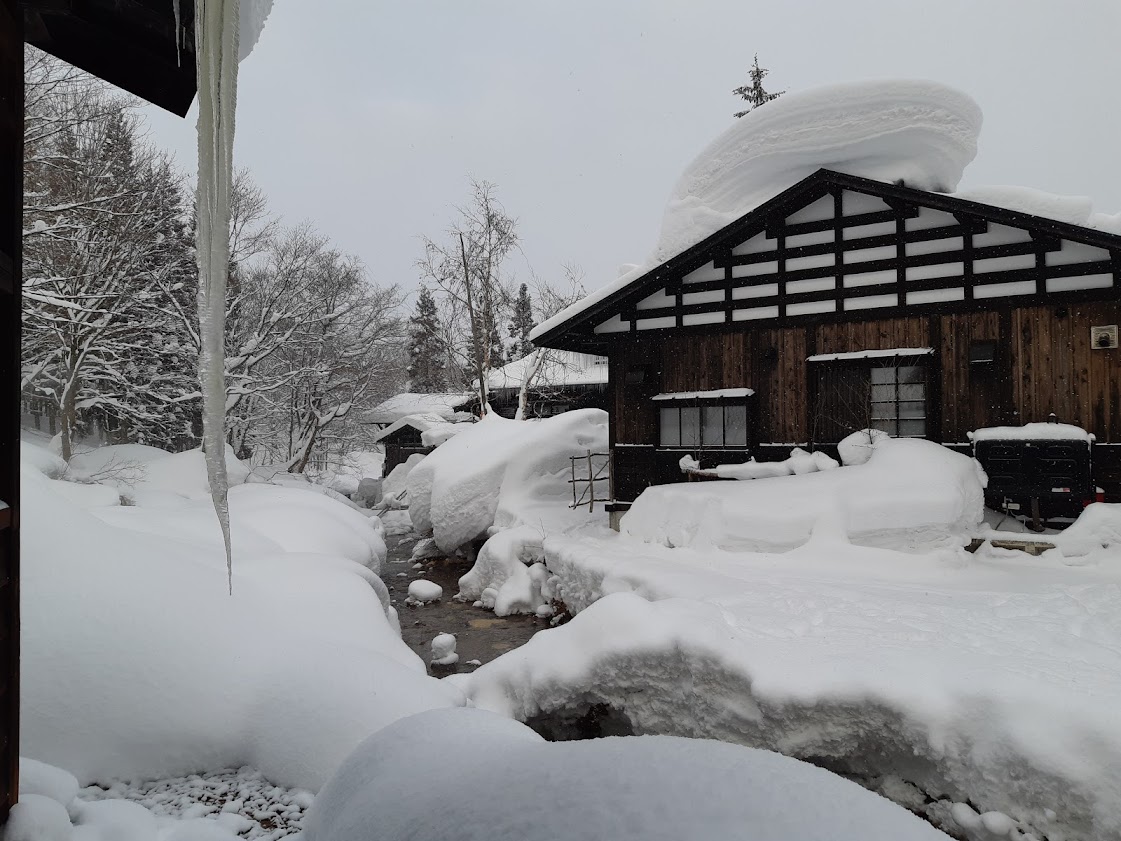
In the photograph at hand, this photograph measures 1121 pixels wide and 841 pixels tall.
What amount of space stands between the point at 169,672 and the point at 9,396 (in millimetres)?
1983

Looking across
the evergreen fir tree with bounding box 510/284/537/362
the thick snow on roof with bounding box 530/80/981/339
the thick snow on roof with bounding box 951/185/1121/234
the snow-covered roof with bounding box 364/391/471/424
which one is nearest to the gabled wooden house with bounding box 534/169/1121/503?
the thick snow on roof with bounding box 951/185/1121/234

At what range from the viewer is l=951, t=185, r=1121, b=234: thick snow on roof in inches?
319

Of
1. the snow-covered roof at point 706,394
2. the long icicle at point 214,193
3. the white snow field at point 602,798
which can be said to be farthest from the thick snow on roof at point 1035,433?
the long icicle at point 214,193

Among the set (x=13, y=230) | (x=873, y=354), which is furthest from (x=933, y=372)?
(x=13, y=230)

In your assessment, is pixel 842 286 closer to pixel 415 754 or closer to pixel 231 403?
pixel 415 754

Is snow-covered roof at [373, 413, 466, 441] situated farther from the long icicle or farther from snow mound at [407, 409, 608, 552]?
the long icicle

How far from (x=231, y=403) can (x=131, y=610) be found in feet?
53.9

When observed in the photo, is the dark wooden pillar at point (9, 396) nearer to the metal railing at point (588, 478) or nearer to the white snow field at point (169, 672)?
the white snow field at point (169, 672)

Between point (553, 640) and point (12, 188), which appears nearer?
point (12, 188)

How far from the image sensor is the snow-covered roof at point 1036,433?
8102 millimetres

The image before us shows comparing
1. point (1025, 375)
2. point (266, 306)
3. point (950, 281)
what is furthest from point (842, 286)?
point (266, 306)

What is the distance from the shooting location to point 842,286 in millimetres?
9883

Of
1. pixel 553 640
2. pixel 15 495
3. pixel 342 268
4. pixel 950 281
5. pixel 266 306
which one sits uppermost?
pixel 342 268

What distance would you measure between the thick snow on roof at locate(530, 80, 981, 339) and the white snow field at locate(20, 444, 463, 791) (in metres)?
8.40
